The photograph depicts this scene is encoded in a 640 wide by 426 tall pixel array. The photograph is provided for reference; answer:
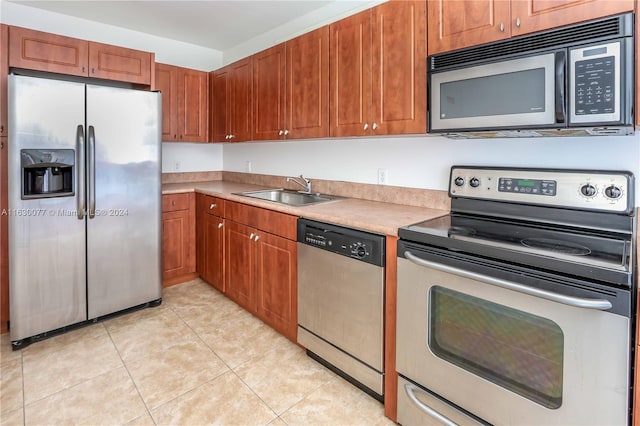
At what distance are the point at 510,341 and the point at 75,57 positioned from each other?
129 inches

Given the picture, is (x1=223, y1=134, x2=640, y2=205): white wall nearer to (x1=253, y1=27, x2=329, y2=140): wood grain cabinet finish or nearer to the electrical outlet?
the electrical outlet

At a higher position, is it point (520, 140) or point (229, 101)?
point (229, 101)

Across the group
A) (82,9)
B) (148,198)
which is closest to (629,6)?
→ (148,198)

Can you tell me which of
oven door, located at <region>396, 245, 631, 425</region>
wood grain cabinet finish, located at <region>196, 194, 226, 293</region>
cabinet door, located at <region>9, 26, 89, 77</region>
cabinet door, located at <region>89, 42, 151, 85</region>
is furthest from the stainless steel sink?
cabinet door, located at <region>9, 26, 89, 77</region>

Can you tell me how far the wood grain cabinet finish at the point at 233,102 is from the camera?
10.3 feet

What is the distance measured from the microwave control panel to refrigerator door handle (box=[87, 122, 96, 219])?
2.75 metres

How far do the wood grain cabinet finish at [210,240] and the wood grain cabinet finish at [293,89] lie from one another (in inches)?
28.5

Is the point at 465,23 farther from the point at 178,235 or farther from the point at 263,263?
the point at 178,235

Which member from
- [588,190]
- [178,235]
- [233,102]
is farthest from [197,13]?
[588,190]

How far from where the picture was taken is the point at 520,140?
1796 millimetres

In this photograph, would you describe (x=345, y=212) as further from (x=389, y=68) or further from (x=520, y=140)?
(x=520, y=140)

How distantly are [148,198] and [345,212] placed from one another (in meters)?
1.67

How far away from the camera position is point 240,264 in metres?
2.77

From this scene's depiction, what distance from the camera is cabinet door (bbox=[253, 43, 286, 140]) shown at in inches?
108
